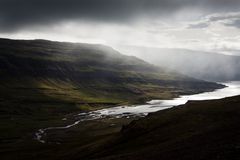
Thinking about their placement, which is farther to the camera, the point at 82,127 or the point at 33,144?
the point at 82,127

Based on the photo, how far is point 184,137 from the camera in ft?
216

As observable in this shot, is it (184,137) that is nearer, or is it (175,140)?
(175,140)

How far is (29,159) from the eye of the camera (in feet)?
326

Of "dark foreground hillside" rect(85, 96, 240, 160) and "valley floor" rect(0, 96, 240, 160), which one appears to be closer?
"dark foreground hillside" rect(85, 96, 240, 160)

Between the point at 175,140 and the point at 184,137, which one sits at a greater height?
the point at 184,137

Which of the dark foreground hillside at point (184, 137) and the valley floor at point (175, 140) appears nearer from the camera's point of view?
the dark foreground hillside at point (184, 137)

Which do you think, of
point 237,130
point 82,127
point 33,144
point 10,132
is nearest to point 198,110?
point 237,130

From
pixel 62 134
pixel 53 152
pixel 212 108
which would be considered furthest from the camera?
pixel 62 134

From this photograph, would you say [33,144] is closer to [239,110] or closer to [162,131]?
[162,131]

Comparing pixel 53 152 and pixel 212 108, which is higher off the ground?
pixel 212 108

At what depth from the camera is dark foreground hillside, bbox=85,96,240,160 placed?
163 feet

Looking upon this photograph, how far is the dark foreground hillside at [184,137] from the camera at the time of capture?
4954 centimetres

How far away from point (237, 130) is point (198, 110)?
3223cm

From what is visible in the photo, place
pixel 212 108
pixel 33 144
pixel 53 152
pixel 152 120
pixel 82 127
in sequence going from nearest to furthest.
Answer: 1. pixel 212 108
2. pixel 152 120
3. pixel 53 152
4. pixel 33 144
5. pixel 82 127
